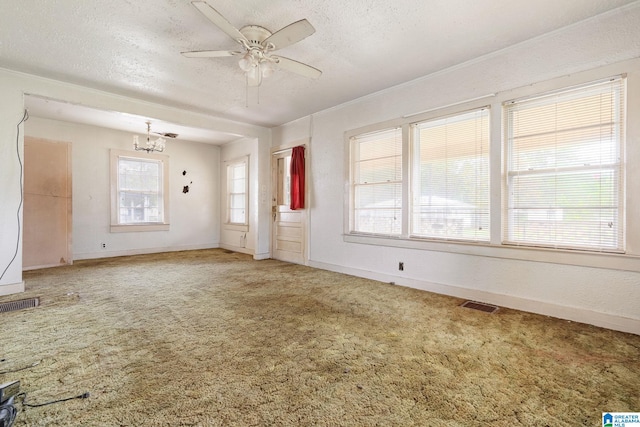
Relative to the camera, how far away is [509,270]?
10.2ft

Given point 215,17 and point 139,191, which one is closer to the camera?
point 215,17

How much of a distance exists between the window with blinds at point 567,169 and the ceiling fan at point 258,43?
2334 mm

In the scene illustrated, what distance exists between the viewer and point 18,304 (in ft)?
10.4

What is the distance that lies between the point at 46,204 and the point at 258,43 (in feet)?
17.0

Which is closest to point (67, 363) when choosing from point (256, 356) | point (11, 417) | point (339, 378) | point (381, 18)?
point (11, 417)

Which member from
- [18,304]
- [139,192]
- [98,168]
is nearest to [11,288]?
[18,304]

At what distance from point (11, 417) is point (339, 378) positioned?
1.66 metres

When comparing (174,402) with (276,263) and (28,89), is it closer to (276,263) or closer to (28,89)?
(276,263)

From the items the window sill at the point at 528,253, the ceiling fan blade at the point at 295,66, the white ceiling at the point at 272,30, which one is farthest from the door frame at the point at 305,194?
the ceiling fan blade at the point at 295,66

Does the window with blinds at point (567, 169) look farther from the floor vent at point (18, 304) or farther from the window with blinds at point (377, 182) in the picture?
the floor vent at point (18, 304)

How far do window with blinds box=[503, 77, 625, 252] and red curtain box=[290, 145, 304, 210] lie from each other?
3.30m

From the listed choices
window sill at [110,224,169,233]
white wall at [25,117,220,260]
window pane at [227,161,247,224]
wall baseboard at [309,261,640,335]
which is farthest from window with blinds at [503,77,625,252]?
window sill at [110,224,169,233]

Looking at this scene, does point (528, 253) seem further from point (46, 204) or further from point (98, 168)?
point (98, 168)

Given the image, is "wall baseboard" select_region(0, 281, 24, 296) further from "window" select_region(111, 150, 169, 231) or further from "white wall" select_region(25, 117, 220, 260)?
"window" select_region(111, 150, 169, 231)
